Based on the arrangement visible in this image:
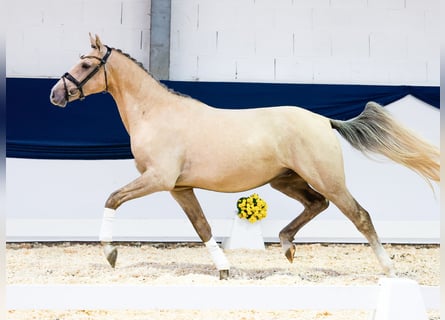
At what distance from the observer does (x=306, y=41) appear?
605 centimetres

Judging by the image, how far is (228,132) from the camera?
3.31 meters

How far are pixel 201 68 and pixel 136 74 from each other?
101 inches

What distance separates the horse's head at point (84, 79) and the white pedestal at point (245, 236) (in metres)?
2.13

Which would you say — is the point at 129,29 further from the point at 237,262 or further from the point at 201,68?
the point at 237,262

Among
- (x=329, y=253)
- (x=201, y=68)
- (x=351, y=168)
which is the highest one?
(x=201, y=68)

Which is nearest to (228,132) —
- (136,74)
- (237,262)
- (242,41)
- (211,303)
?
(136,74)

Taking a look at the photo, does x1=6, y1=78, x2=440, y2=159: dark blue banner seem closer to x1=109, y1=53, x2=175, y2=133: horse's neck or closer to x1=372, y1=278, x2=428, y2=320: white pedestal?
x1=109, y1=53, x2=175, y2=133: horse's neck

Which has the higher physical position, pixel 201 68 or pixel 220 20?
pixel 220 20

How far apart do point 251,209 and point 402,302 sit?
328 cm

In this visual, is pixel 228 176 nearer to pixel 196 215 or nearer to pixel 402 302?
pixel 196 215

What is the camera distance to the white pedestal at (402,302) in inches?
71.7

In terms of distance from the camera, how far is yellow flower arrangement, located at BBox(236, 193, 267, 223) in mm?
5070

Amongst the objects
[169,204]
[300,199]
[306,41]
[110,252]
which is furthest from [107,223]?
[306,41]

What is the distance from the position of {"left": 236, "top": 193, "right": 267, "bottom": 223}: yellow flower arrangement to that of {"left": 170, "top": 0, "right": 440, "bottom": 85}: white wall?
146 centimetres
